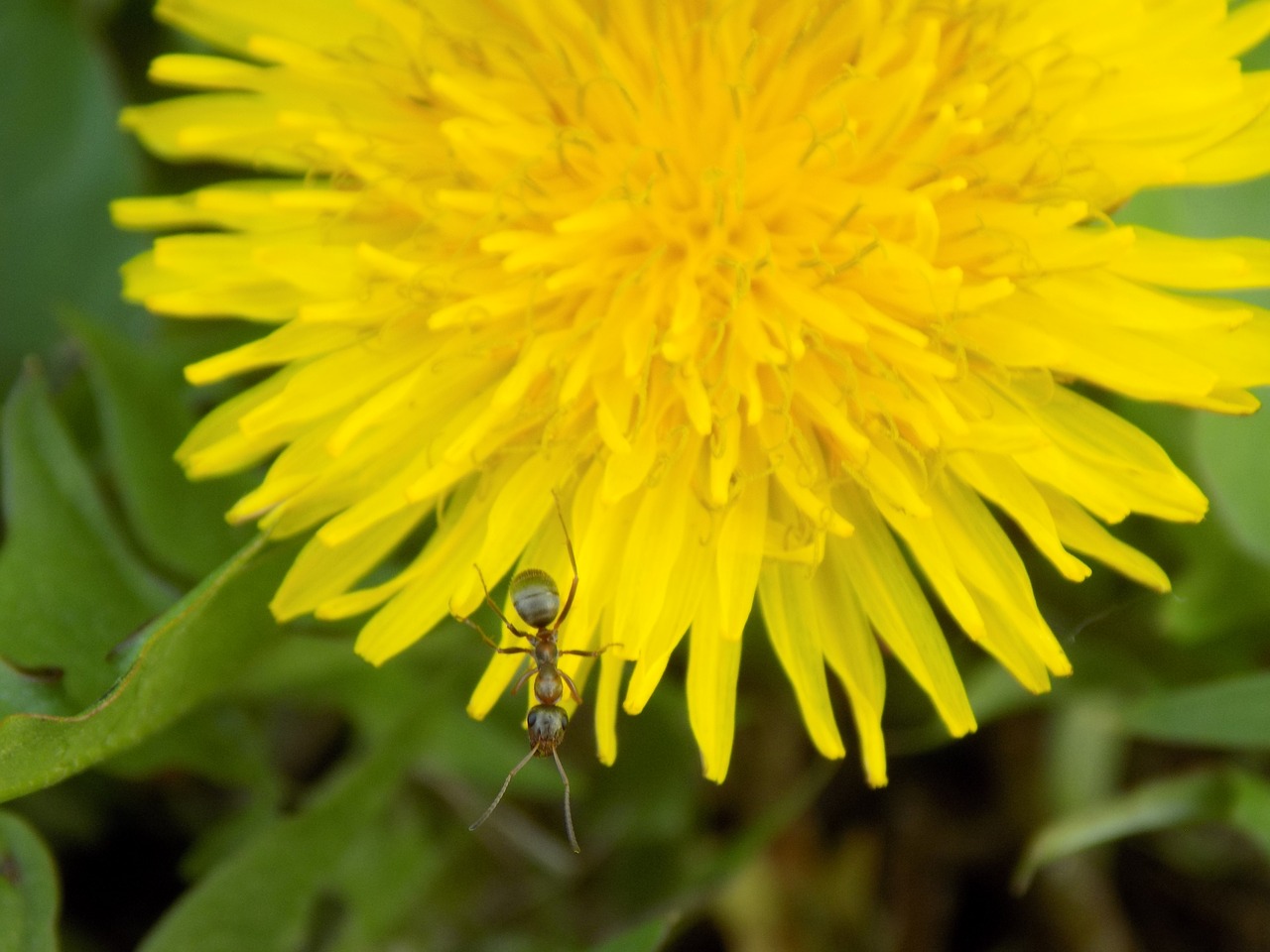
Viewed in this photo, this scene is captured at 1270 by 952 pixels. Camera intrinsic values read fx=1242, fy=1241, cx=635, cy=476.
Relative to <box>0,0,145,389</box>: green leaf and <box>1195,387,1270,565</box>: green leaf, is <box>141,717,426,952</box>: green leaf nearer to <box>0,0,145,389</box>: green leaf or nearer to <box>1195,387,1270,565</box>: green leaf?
<box>0,0,145,389</box>: green leaf

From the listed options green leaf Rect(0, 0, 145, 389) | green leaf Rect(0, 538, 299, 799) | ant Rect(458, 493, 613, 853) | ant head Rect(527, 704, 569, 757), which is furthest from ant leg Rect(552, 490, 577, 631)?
green leaf Rect(0, 0, 145, 389)

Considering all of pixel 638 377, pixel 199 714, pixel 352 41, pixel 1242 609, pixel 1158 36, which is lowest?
pixel 1242 609

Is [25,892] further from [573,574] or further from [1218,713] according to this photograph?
[1218,713]

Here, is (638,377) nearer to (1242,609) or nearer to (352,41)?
(352,41)

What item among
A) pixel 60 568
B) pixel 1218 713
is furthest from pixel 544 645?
pixel 1218 713

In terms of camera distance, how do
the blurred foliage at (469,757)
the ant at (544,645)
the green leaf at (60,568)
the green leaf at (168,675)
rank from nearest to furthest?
the green leaf at (168,675) < the ant at (544,645) < the green leaf at (60,568) < the blurred foliage at (469,757)

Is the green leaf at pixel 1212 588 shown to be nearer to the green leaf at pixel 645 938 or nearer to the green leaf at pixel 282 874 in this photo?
the green leaf at pixel 645 938

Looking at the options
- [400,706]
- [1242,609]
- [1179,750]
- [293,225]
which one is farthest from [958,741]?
[293,225]

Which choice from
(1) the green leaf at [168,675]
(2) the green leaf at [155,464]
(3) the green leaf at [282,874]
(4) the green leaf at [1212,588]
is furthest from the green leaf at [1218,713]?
(2) the green leaf at [155,464]
